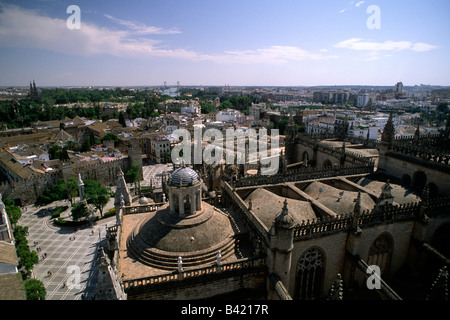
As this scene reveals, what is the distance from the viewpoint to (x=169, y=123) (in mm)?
146000

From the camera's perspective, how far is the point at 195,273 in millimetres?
16750

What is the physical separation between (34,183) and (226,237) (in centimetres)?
6278

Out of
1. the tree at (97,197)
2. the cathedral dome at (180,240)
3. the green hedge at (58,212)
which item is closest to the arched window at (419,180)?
the cathedral dome at (180,240)

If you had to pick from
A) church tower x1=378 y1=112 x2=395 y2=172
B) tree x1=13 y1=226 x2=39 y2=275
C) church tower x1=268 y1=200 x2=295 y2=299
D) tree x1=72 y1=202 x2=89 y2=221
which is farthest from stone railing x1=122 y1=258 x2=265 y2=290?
tree x1=72 y1=202 x2=89 y2=221

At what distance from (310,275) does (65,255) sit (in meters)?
38.0

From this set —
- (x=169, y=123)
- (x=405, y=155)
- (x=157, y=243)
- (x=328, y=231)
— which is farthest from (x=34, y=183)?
(x=169, y=123)

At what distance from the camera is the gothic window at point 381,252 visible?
21031mm

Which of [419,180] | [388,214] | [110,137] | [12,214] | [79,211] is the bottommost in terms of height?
[79,211]

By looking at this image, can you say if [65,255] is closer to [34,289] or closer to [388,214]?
[34,289]

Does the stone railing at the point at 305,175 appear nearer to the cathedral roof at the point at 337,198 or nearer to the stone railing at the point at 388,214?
the cathedral roof at the point at 337,198

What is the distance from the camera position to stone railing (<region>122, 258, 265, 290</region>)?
16047 millimetres

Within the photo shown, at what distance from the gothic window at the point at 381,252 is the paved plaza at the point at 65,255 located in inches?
1230

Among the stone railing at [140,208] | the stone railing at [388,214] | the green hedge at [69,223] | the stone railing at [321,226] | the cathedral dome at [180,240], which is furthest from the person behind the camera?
the green hedge at [69,223]

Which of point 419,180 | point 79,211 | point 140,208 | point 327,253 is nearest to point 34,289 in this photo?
point 140,208
